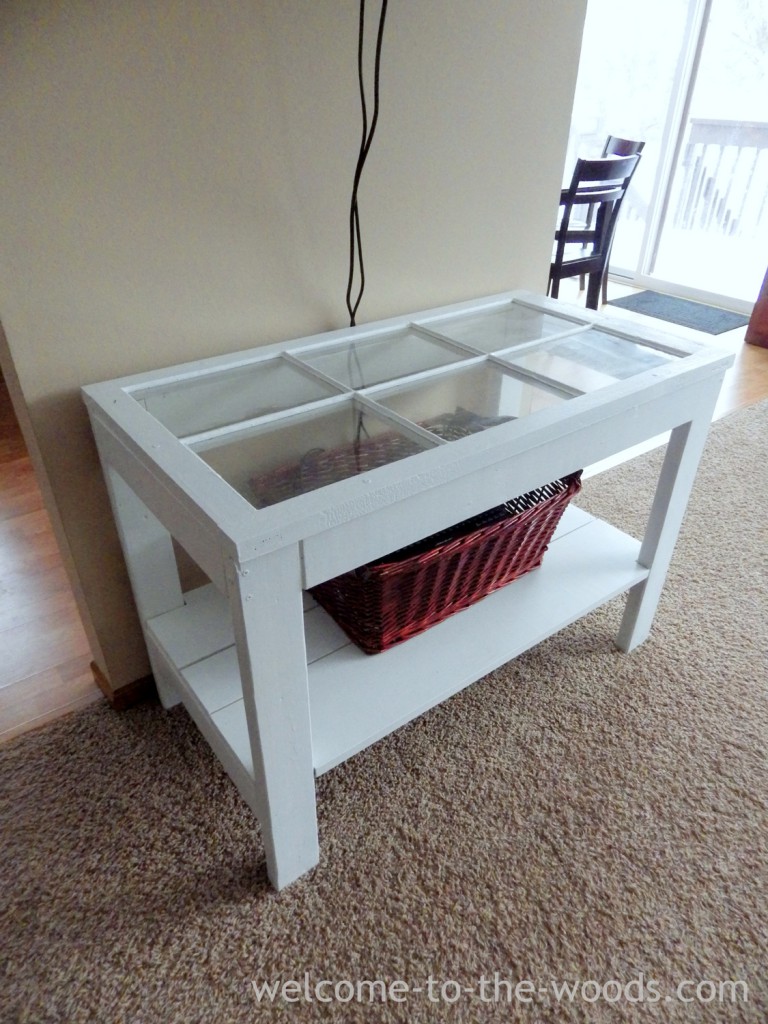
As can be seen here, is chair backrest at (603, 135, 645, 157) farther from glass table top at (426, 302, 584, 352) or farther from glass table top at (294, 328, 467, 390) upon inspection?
glass table top at (294, 328, 467, 390)

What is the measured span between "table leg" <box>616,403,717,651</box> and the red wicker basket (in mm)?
169

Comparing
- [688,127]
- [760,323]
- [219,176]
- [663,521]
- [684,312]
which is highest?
[219,176]

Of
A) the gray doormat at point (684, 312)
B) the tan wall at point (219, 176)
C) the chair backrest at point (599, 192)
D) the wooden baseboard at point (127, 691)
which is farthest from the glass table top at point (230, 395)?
the gray doormat at point (684, 312)

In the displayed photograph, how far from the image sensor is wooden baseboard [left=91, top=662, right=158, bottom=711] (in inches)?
52.2

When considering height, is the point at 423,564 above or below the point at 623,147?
below

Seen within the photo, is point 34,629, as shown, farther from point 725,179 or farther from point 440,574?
point 725,179

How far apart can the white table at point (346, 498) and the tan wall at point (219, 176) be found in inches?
3.2

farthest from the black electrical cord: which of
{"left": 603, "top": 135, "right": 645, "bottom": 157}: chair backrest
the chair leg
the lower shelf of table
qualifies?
{"left": 603, "top": 135, "right": 645, "bottom": 157}: chair backrest

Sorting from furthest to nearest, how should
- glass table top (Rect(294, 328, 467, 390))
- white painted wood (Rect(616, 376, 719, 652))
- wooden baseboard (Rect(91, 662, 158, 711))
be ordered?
Result: 1. wooden baseboard (Rect(91, 662, 158, 711))
2. white painted wood (Rect(616, 376, 719, 652))
3. glass table top (Rect(294, 328, 467, 390))

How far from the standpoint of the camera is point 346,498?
0.77 metres

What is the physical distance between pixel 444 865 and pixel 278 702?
45 cm

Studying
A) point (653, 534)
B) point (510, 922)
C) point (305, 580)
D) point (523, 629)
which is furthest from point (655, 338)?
point (510, 922)

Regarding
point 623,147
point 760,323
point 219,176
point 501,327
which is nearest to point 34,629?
point 219,176

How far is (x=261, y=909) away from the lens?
39.4 inches
